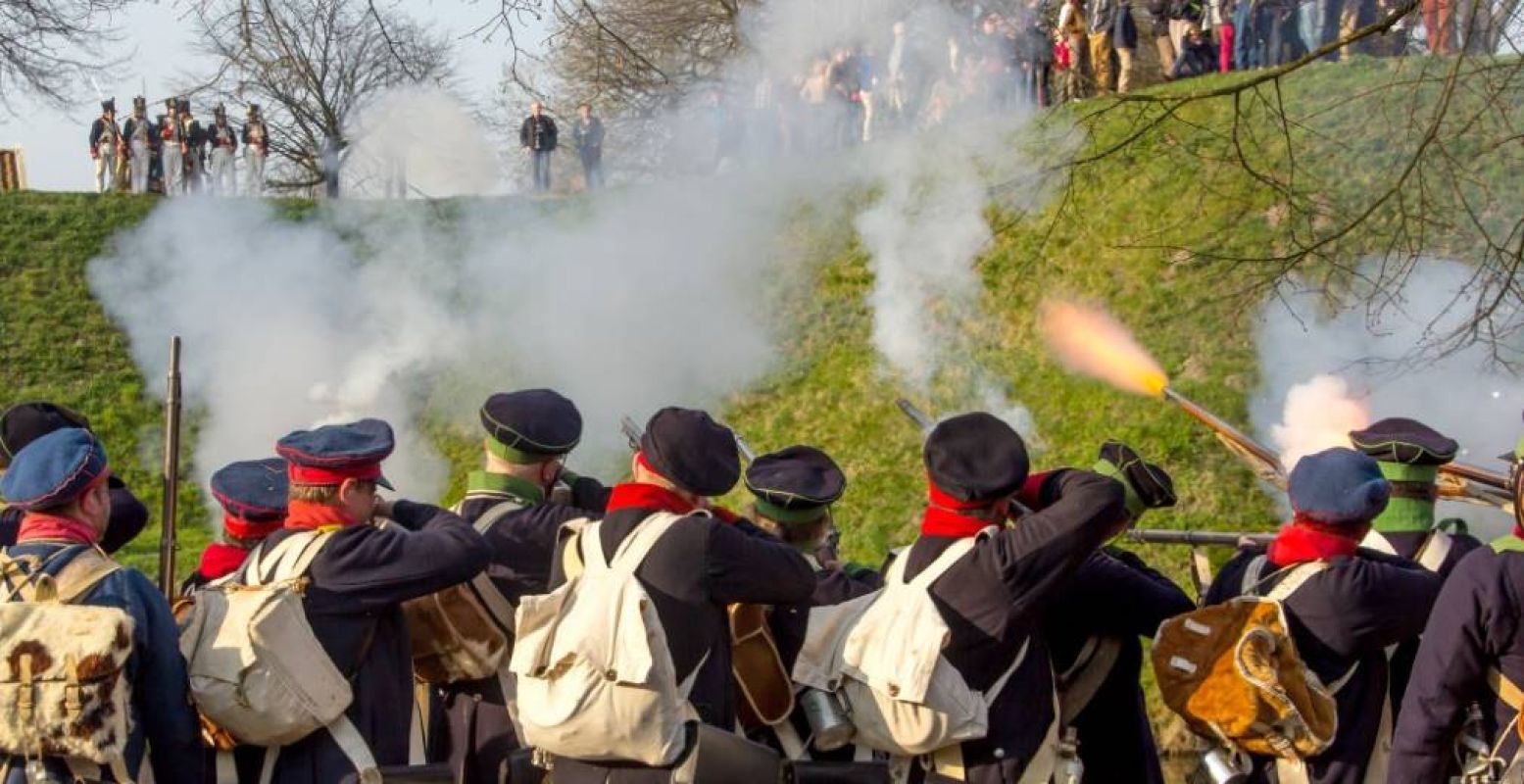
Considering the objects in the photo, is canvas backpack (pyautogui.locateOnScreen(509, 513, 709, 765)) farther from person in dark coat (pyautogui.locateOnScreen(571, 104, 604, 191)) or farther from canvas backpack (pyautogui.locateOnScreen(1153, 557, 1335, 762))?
person in dark coat (pyautogui.locateOnScreen(571, 104, 604, 191))

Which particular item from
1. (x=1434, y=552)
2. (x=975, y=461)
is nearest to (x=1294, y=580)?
(x=975, y=461)

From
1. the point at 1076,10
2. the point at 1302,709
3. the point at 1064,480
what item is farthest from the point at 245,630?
the point at 1076,10

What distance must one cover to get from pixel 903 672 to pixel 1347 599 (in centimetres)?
120

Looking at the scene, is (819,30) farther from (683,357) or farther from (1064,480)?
(1064,480)

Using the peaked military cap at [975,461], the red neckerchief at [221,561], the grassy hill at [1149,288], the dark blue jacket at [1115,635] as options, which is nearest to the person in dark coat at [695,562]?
the peaked military cap at [975,461]

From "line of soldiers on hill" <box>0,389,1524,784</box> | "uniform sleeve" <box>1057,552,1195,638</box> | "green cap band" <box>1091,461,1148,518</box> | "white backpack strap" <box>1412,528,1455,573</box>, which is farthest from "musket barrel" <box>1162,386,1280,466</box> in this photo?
"uniform sleeve" <box>1057,552,1195,638</box>

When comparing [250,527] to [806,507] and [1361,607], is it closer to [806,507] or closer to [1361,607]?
[806,507]

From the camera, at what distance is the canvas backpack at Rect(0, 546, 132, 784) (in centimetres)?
456

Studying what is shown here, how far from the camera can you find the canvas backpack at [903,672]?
5.20 m

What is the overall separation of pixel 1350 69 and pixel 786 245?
5124 mm

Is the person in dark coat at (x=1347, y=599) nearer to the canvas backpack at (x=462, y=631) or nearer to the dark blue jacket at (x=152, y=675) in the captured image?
the canvas backpack at (x=462, y=631)

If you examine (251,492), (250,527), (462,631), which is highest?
(251,492)

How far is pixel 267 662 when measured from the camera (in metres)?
4.96

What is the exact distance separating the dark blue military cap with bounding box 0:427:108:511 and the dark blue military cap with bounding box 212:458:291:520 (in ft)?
2.74
